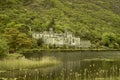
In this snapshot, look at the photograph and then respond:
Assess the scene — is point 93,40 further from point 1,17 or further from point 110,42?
point 1,17

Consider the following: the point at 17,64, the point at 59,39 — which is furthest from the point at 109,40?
the point at 17,64

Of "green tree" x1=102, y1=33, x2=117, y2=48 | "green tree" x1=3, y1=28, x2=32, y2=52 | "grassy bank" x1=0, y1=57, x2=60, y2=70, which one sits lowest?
"green tree" x1=102, y1=33, x2=117, y2=48

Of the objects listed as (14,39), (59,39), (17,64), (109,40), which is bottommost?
(109,40)

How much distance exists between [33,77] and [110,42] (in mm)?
132868

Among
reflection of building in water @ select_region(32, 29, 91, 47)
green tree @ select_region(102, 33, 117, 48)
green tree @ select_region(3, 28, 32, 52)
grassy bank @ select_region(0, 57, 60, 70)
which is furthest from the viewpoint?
green tree @ select_region(102, 33, 117, 48)

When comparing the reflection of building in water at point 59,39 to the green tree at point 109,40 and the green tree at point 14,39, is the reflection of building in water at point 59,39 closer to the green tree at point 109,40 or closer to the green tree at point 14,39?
the green tree at point 109,40

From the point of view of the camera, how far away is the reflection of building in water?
163m

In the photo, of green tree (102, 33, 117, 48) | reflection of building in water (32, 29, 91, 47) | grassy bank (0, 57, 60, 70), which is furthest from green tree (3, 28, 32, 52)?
green tree (102, 33, 117, 48)

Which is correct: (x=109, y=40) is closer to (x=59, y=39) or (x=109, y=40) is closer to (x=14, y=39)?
(x=59, y=39)

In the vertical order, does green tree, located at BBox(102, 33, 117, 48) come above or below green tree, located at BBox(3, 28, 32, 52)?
below

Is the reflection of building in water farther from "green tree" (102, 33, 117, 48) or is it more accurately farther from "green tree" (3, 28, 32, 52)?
"green tree" (3, 28, 32, 52)

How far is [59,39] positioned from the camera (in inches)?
6619

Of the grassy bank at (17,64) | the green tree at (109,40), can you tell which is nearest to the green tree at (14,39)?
the grassy bank at (17,64)

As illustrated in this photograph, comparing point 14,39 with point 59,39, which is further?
point 59,39
